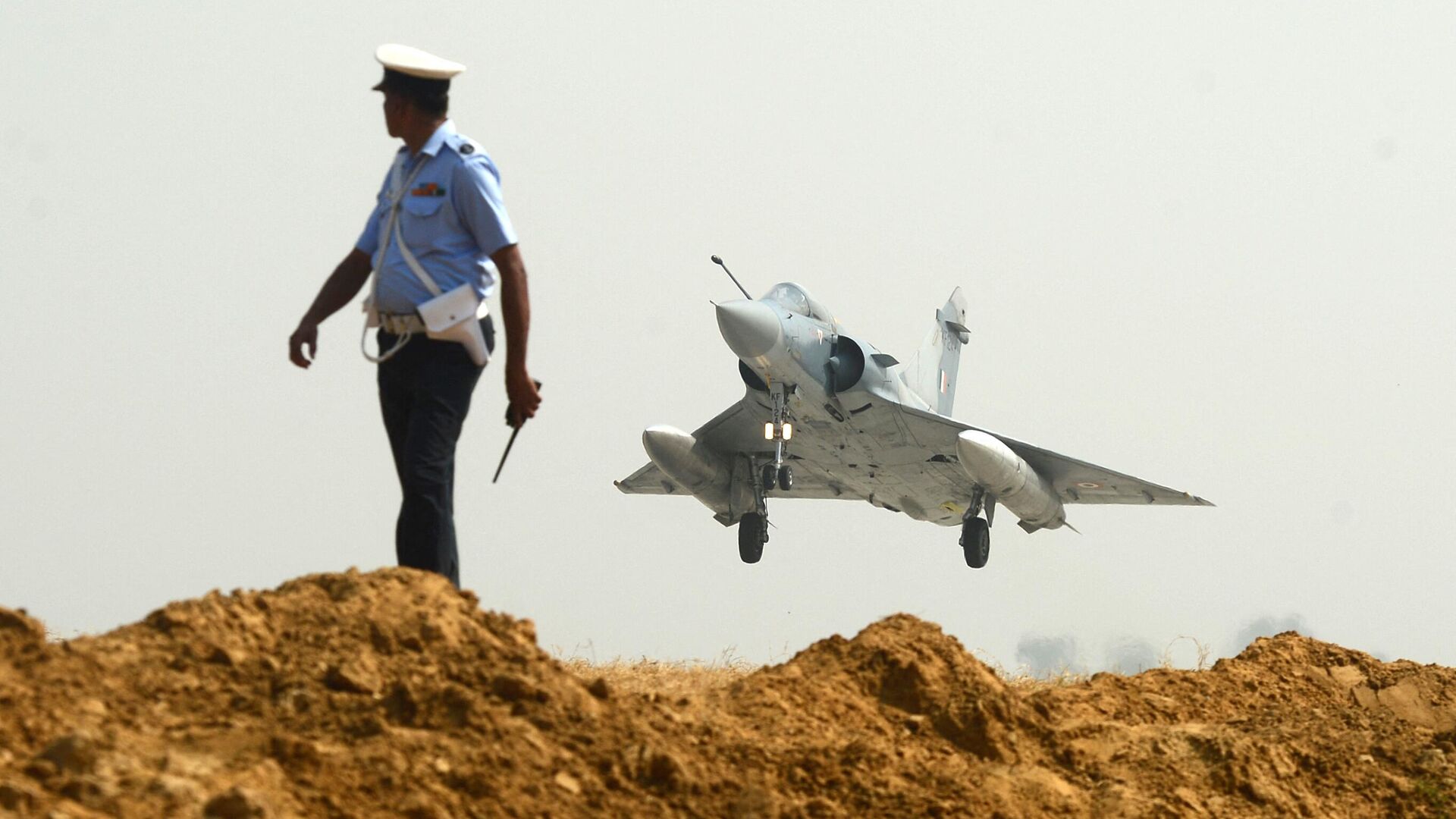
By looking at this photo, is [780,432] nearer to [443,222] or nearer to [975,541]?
[975,541]

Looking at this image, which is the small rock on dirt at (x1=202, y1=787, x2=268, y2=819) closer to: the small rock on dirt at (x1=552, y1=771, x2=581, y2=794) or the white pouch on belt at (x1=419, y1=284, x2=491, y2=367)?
the small rock on dirt at (x1=552, y1=771, x2=581, y2=794)

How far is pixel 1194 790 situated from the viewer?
207 inches

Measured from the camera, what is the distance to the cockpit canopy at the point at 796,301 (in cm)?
1897

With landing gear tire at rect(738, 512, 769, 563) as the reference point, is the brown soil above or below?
above

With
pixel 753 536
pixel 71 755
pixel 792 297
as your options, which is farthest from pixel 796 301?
pixel 71 755

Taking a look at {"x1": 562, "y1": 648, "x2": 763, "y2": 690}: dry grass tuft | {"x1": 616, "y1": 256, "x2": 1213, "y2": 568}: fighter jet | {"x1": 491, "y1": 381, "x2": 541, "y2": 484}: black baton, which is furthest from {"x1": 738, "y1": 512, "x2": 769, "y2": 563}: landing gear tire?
{"x1": 491, "y1": 381, "x2": 541, "y2": 484}: black baton

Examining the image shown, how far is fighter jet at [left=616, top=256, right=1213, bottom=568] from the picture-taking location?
1844 centimetres

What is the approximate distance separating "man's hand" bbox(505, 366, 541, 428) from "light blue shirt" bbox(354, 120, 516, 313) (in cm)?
33

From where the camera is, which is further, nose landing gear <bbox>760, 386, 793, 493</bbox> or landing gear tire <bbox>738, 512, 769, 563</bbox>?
landing gear tire <bbox>738, 512, 769, 563</bbox>

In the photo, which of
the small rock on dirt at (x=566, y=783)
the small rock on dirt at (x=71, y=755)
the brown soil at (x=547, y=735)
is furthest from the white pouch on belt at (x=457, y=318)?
the small rock on dirt at (x=71, y=755)

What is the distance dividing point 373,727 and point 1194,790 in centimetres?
294

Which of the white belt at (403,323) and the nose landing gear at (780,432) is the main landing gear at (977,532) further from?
the white belt at (403,323)

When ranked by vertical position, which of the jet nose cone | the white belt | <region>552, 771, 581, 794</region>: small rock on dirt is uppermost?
the jet nose cone

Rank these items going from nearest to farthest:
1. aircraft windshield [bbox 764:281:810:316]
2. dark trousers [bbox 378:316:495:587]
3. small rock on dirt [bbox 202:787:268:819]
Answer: small rock on dirt [bbox 202:787:268:819], dark trousers [bbox 378:316:495:587], aircraft windshield [bbox 764:281:810:316]
